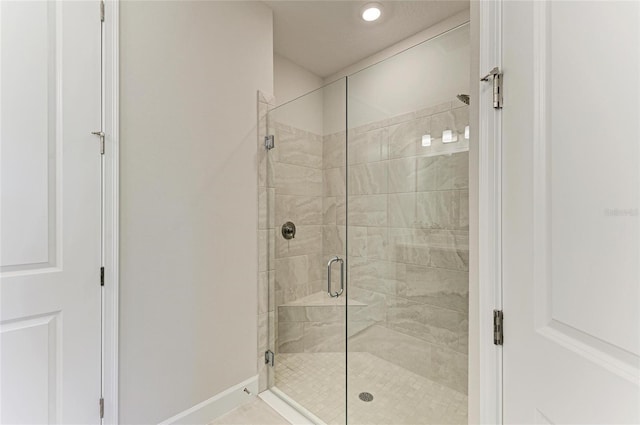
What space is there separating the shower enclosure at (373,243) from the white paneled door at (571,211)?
46.0 inches

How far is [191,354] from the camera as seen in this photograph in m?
1.58

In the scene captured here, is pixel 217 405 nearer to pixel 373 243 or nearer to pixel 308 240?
pixel 308 240

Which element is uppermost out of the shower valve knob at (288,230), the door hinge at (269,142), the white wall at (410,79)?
the white wall at (410,79)

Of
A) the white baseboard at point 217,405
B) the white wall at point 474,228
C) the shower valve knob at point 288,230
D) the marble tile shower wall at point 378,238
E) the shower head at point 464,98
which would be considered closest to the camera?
the white wall at point 474,228

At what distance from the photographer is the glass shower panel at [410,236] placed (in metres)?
1.78

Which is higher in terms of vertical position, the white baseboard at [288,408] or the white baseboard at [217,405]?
the white baseboard at [217,405]

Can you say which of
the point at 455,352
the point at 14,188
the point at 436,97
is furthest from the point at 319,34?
the point at 455,352

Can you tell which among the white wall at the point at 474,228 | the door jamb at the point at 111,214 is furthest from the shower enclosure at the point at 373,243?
the white wall at the point at 474,228

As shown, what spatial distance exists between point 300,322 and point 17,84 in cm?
214

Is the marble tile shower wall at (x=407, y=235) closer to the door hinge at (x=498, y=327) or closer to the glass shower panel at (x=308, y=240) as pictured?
the glass shower panel at (x=308, y=240)

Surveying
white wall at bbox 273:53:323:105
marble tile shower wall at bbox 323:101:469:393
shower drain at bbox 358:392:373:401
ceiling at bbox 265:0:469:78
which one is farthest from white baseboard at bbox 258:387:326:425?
ceiling at bbox 265:0:469:78

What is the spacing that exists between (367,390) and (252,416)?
755 millimetres

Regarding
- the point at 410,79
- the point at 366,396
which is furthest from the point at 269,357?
the point at 410,79

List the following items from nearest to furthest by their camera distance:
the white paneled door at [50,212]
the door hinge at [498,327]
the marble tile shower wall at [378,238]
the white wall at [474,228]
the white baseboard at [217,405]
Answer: the door hinge at [498,327], the white wall at [474,228], the white paneled door at [50,212], the white baseboard at [217,405], the marble tile shower wall at [378,238]
